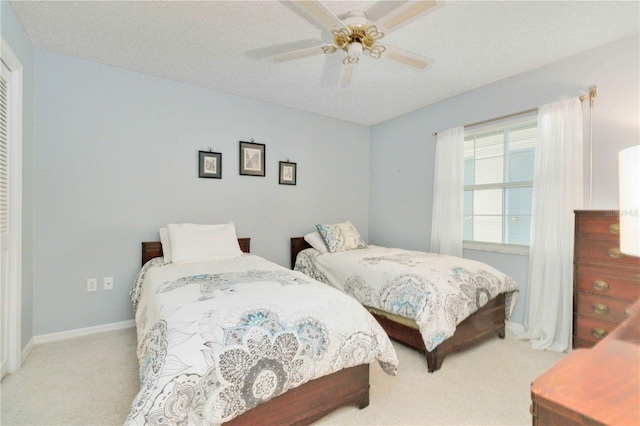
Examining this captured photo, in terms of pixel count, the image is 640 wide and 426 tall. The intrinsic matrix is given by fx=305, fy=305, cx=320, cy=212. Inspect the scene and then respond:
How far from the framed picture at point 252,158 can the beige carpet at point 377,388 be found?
6.62 feet

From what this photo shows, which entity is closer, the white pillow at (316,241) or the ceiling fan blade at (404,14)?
the ceiling fan blade at (404,14)

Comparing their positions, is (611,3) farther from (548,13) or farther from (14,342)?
(14,342)

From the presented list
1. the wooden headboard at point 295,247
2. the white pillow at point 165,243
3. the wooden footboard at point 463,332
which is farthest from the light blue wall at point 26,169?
the wooden footboard at point 463,332

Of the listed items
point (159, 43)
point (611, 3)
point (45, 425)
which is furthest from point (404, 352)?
point (159, 43)

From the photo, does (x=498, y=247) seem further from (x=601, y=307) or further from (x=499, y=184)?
(x=601, y=307)

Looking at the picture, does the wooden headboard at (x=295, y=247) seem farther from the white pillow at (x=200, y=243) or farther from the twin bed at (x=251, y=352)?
the twin bed at (x=251, y=352)

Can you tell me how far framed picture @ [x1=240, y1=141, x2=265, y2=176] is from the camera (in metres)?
3.51

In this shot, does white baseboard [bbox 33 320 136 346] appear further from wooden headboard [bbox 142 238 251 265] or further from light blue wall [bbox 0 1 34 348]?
wooden headboard [bbox 142 238 251 265]

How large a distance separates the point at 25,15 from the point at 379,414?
11.3 feet

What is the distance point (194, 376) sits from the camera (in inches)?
46.1

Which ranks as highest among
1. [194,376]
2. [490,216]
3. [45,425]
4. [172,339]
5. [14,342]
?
[490,216]

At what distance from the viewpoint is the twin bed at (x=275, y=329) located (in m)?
1.20

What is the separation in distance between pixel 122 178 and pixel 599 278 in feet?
13.0

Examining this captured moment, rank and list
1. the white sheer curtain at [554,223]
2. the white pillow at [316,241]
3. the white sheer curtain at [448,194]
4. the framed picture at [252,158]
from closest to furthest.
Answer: the white sheer curtain at [554,223] < the white sheer curtain at [448,194] < the framed picture at [252,158] < the white pillow at [316,241]
